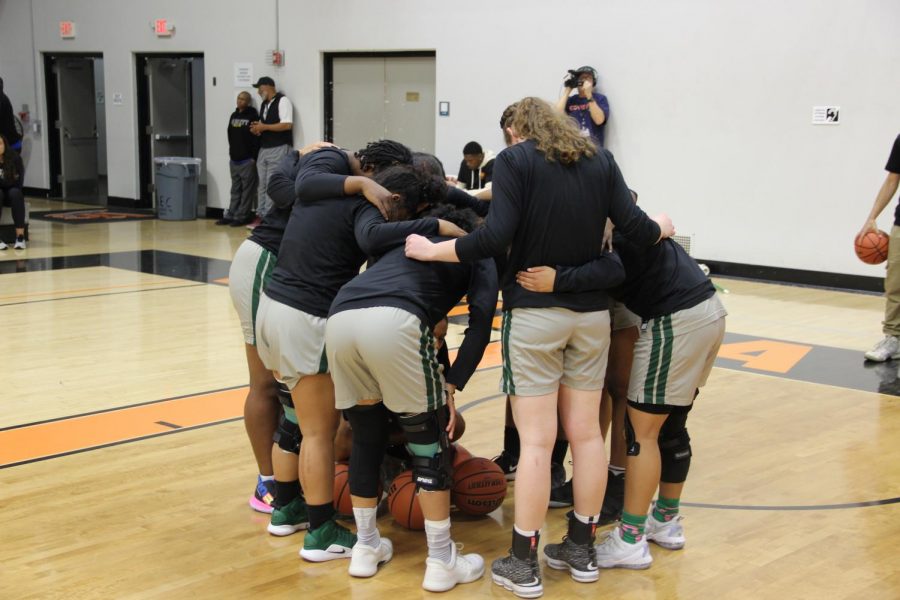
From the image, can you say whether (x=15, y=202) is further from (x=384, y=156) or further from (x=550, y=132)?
(x=550, y=132)

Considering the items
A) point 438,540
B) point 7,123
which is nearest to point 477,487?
point 438,540

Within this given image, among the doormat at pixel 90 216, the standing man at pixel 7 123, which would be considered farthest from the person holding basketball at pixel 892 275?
the doormat at pixel 90 216

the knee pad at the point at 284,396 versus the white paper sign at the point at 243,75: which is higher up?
the white paper sign at the point at 243,75

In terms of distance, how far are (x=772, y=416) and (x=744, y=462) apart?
88cm

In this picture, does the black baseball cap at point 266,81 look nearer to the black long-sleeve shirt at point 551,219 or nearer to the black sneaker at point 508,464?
the black sneaker at point 508,464

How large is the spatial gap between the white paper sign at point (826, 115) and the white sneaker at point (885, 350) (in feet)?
11.6

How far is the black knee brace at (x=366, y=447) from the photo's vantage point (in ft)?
11.0

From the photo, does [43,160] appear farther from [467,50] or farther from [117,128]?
[467,50]

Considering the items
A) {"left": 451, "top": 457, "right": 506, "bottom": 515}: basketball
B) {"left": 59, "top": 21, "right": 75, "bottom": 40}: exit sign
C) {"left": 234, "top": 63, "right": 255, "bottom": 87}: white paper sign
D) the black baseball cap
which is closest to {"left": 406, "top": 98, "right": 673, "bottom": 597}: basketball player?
{"left": 451, "top": 457, "right": 506, "bottom": 515}: basketball

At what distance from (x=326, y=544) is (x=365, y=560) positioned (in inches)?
7.6

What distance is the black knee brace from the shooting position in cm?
335

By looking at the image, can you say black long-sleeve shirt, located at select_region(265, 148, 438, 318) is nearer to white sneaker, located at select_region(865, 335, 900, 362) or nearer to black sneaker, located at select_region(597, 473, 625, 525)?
black sneaker, located at select_region(597, 473, 625, 525)

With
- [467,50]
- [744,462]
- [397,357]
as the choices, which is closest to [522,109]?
[397,357]

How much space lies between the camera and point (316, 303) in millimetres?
3477
